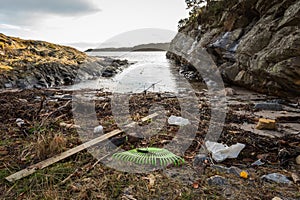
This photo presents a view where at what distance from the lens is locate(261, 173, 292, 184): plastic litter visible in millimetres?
1808

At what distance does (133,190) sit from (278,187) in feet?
3.92

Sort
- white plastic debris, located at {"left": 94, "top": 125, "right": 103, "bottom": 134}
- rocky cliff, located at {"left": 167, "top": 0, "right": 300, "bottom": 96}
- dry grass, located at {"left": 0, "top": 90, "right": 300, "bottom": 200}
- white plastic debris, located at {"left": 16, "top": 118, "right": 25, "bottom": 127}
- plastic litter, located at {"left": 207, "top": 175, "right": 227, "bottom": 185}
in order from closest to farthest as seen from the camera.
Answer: dry grass, located at {"left": 0, "top": 90, "right": 300, "bottom": 200} < plastic litter, located at {"left": 207, "top": 175, "right": 227, "bottom": 185} < white plastic debris, located at {"left": 94, "top": 125, "right": 103, "bottom": 134} < white plastic debris, located at {"left": 16, "top": 118, "right": 25, "bottom": 127} < rocky cliff, located at {"left": 167, "top": 0, "right": 300, "bottom": 96}

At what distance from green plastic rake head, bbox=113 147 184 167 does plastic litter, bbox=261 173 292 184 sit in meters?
0.77

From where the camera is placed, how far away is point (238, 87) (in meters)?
7.58

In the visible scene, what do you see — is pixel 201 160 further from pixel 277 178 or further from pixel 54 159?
pixel 54 159

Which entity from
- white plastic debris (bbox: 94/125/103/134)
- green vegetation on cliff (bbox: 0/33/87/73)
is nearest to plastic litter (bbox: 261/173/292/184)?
white plastic debris (bbox: 94/125/103/134)

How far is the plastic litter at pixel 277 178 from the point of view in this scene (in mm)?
1808

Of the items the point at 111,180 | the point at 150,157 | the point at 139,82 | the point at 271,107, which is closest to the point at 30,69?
→ the point at 139,82

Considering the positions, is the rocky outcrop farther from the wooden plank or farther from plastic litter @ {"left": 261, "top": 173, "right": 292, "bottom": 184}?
plastic litter @ {"left": 261, "top": 173, "right": 292, "bottom": 184}

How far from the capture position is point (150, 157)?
85.7 inches

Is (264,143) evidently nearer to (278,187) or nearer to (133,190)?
(278,187)

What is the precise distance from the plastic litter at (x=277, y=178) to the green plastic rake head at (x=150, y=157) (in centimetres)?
77

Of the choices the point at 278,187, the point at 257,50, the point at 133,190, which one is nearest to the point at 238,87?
the point at 257,50

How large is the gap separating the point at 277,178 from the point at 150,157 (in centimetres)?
116
